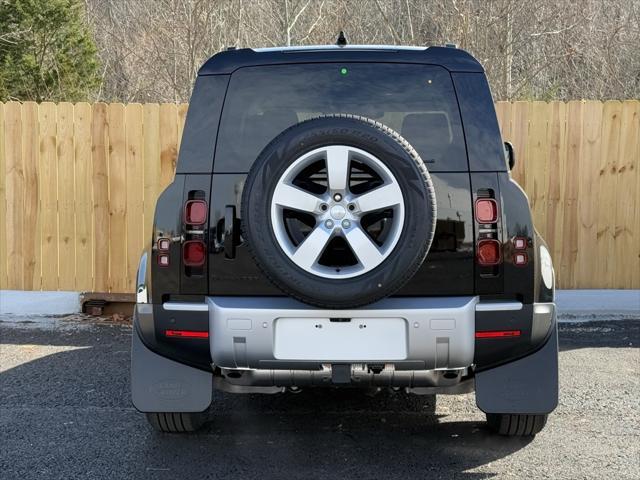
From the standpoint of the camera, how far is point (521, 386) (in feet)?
11.1

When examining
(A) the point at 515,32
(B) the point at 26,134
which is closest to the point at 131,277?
(B) the point at 26,134

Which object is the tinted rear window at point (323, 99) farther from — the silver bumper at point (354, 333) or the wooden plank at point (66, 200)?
the wooden plank at point (66, 200)

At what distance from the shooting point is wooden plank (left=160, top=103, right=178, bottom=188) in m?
7.27

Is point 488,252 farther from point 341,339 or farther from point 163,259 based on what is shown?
point 163,259

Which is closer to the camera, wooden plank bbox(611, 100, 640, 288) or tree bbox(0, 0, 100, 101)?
wooden plank bbox(611, 100, 640, 288)

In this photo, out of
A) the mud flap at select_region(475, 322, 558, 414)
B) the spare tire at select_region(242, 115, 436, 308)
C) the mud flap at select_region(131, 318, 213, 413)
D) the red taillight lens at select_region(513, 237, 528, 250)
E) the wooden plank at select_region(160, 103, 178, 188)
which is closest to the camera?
the spare tire at select_region(242, 115, 436, 308)

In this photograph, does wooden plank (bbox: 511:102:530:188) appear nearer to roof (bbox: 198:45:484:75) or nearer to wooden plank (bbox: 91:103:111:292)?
wooden plank (bbox: 91:103:111:292)

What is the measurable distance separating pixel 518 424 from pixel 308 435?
1.13 metres

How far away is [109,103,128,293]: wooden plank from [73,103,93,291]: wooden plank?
21 cm

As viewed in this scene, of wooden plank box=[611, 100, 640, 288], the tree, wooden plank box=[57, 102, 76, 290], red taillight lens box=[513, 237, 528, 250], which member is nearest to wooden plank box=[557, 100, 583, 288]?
wooden plank box=[611, 100, 640, 288]

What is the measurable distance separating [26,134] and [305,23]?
15.0 m

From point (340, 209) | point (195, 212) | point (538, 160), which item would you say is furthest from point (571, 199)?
point (195, 212)

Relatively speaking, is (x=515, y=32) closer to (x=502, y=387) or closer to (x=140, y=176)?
(x=140, y=176)

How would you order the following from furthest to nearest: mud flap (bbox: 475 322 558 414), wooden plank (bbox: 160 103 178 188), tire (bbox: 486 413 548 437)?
wooden plank (bbox: 160 103 178 188) → tire (bbox: 486 413 548 437) → mud flap (bbox: 475 322 558 414)
